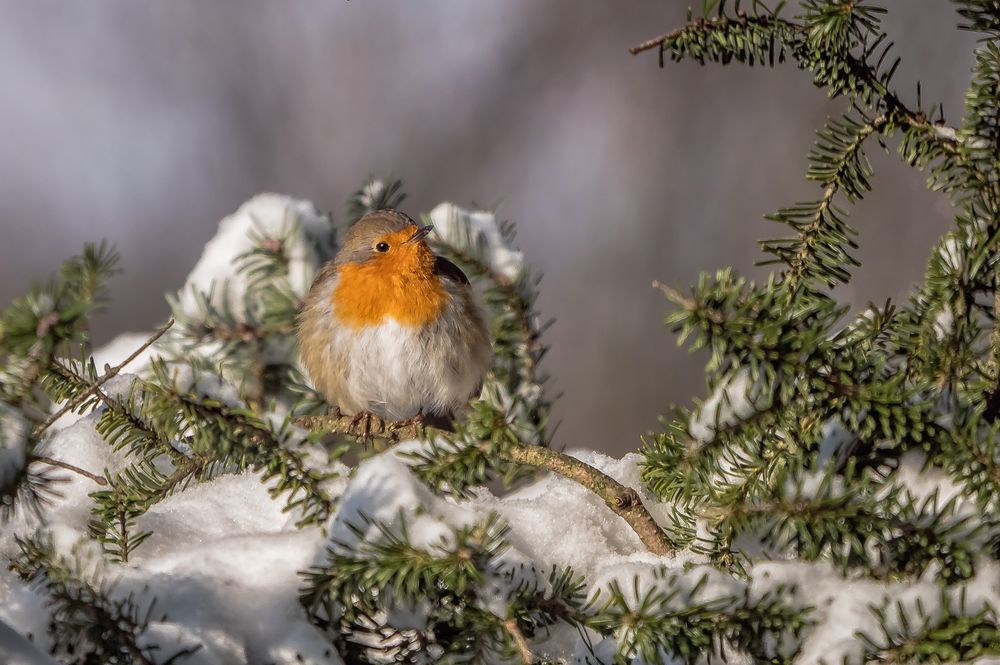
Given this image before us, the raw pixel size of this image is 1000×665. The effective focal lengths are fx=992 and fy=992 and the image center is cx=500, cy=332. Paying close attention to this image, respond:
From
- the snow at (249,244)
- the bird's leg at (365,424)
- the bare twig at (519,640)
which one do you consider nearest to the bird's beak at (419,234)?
the snow at (249,244)

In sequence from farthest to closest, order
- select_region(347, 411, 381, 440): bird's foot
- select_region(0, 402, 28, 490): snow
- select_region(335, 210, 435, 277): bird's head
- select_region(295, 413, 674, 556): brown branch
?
1. select_region(335, 210, 435, 277): bird's head
2. select_region(347, 411, 381, 440): bird's foot
3. select_region(295, 413, 674, 556): brown branch
4. select_region(0, 402, 28, 490): snow

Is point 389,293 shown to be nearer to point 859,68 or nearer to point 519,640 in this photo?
point 859,68

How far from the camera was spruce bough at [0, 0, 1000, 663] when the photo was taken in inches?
29.1

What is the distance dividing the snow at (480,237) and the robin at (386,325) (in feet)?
0.78

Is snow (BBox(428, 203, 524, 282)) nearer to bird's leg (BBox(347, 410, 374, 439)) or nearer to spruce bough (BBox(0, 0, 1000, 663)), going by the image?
bird's leg (BBox(347, 410, 374, 439))

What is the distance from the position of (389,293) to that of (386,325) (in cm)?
7

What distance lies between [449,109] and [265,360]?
2.77 meters

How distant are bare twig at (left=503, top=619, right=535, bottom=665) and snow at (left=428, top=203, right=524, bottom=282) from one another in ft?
3.46

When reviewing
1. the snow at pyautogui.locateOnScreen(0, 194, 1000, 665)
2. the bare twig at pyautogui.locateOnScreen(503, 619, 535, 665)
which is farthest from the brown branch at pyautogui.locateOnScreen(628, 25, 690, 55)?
the bare twig at pyautogui.locateOnScreen(503, 619, 535, 665)

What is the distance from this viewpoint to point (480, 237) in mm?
1862

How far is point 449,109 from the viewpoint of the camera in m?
4.49

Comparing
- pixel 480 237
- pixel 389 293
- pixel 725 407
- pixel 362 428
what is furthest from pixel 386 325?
pixel 725 407

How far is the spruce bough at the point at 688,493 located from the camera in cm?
74

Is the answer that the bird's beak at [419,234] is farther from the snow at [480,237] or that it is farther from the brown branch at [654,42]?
the brown branch at [654,42]
